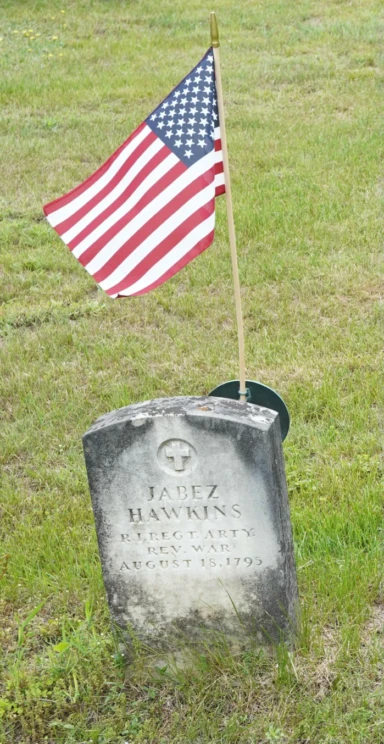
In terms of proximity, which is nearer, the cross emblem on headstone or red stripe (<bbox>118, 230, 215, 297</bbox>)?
the cross emblem on headstone

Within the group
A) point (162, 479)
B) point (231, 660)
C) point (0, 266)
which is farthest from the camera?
point (0, 266)

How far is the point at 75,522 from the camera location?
449cm

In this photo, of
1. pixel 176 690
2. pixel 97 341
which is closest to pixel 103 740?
pixel 176 690

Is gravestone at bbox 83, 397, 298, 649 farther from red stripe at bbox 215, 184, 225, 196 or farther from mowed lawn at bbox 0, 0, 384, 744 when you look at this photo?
red stripe at bbox 215, 184, 225, 196

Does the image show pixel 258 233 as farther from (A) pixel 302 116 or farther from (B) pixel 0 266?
(A) pixel 302 116

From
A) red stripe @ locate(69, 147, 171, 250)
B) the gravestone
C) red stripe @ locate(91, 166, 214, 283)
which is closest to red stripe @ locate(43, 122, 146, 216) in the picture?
red stripe @ locate(69, 147, 171, 250)

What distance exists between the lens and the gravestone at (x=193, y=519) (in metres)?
3.19

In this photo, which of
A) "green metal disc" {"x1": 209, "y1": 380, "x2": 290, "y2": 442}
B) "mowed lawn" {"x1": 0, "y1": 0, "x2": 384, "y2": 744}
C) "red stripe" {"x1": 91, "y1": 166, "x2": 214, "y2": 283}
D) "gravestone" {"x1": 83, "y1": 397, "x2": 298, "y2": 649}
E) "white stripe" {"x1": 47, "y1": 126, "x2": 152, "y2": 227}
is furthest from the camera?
"green metal disc" {"x1": 209, "y1": 380, "x2": 290, "y2": 442}

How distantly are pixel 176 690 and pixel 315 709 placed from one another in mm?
548

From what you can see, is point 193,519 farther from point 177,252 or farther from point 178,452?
point 177,252

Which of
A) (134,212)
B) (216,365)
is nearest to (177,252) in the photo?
(134,212)

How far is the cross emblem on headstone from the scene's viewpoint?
3.20 meters

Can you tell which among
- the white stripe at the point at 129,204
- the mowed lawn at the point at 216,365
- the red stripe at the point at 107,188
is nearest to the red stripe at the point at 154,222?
the white stripe at the point at 129,204

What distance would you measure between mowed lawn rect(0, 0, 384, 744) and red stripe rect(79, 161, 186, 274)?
4.58 feet
